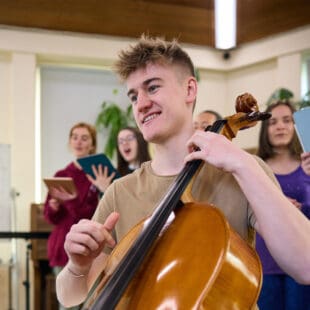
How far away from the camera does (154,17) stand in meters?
5.30

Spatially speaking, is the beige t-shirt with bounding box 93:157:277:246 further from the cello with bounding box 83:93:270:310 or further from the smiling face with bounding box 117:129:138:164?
the smiling face with bounding box 117:129:138:164

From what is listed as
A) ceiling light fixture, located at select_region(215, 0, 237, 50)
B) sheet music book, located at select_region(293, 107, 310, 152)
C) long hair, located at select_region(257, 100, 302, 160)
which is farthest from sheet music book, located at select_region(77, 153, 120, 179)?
ceiling light fixture, located at select_region(215, 0, 237, 50)

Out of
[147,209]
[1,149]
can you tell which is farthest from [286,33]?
[147,209]

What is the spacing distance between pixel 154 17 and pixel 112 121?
43.4 inches

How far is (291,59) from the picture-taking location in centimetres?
524

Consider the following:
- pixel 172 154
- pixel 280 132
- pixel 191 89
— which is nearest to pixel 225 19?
pixel 280 132

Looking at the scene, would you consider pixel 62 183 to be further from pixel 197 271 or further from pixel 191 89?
pixel 197 271

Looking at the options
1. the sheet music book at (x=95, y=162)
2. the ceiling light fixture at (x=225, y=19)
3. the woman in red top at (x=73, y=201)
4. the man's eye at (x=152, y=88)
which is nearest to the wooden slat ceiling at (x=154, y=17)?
the ceiling light fixture at (x=225, y=19)

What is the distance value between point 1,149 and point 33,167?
371 mm

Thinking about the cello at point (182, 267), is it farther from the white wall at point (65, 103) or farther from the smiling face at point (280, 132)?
the white wall at point (65, 103)

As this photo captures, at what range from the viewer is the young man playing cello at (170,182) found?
1.10 meters

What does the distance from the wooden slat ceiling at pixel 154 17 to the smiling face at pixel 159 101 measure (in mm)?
3848

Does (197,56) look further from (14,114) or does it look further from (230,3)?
(14,114)

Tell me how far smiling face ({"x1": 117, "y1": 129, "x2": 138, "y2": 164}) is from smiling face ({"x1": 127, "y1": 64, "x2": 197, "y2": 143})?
1.84 metres
